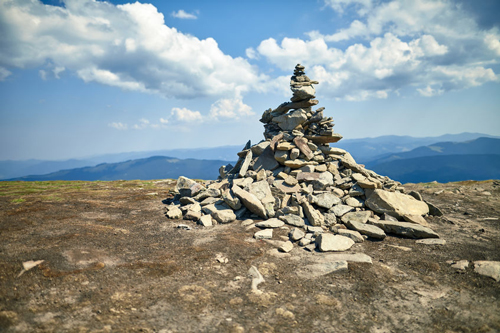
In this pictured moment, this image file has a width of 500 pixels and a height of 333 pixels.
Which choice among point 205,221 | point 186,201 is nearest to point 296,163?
point 205,221

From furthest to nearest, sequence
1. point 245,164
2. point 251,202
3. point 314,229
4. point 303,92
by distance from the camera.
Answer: point 245,164 < point 303,92 < point 251,202 < point 314,229

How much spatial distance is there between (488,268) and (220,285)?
→ 1031 centimetres

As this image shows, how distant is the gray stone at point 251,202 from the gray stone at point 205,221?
2511mm

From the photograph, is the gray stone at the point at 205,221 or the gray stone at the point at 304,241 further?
the gray stone at the point at 205,221

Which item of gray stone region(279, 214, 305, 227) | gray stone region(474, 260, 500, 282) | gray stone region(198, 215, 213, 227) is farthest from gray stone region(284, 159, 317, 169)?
gray stone region(474, 260, 500, 282)

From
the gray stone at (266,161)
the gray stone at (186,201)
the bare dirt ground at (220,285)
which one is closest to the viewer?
the bare dirt ground at (220,285)

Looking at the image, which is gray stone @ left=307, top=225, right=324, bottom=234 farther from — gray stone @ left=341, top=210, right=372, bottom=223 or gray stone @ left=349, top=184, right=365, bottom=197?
gray stone @ left=349, top=184, right=365, bottom=197

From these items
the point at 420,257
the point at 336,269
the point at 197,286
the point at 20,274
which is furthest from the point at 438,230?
the point at 20,274

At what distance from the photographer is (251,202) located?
15.7 metres

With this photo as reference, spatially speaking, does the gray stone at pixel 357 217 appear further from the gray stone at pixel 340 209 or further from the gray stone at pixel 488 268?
the gray stone at pixel 488 268

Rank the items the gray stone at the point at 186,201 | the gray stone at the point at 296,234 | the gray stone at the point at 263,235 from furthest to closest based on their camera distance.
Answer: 1. the gray stone at the point at 186,201
2. the gray stone at the point at 263,235
3. the gray stone at the point at 296,234

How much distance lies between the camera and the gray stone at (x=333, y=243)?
37.2ft

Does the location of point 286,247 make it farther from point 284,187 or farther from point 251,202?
point 284,187

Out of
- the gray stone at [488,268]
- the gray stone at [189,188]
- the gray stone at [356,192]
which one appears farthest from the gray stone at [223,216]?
the gray stone at [488,268]
